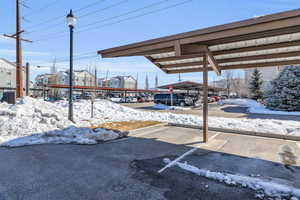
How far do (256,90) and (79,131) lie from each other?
116 feet

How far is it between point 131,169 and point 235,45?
4555 millimetres

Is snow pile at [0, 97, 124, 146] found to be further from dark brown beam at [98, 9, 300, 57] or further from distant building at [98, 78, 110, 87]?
distant building at [98, 78, 110, 87]

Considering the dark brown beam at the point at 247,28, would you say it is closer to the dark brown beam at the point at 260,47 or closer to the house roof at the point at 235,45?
the house roof at the point at 235,45

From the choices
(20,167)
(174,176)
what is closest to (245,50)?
(174,176)

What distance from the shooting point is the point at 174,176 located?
318cm

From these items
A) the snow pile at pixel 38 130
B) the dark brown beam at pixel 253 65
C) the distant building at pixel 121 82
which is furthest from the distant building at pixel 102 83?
the dark brown beam at pixel 253 65

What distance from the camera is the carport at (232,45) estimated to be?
11.7 feet

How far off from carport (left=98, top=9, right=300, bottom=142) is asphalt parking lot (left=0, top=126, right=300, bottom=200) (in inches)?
61.3

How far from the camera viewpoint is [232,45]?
497cm

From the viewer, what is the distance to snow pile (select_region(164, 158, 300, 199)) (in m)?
2.57

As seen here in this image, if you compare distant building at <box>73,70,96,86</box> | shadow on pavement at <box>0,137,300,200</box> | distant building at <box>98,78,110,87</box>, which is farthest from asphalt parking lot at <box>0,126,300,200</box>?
distant building at <box>98,78,110,87</box>

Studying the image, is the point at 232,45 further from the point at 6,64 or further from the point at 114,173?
the point at 6,64

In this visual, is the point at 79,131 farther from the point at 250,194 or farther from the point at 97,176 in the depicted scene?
the point at 250,194

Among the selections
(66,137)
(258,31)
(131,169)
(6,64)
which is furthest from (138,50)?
(6,64)
